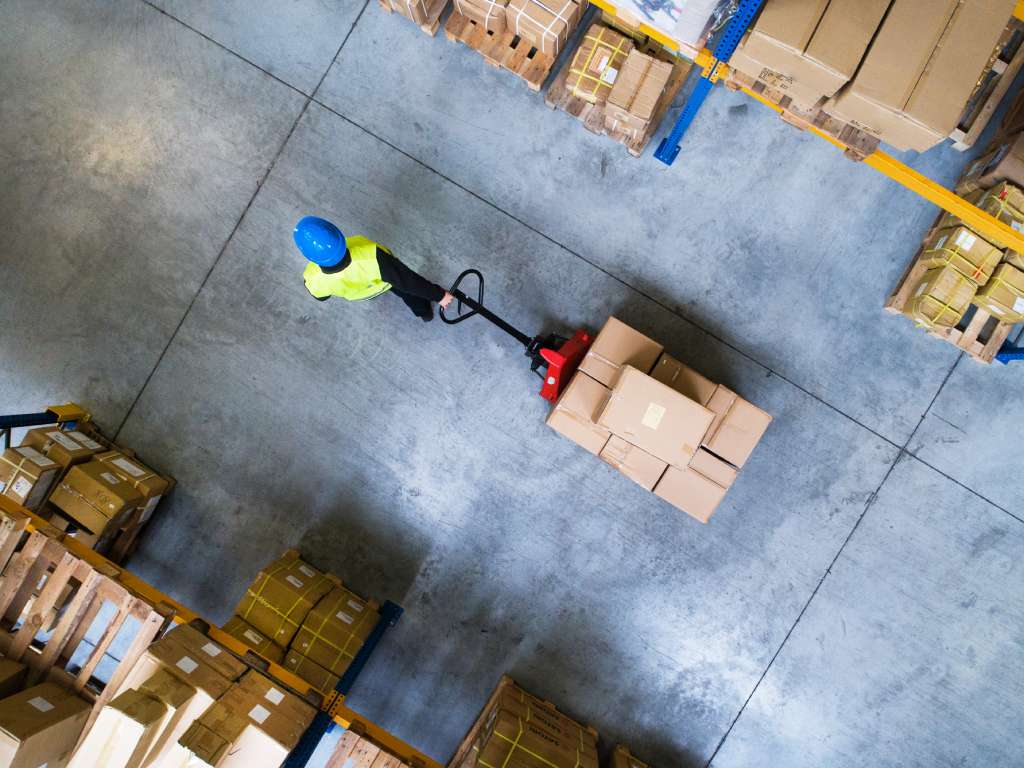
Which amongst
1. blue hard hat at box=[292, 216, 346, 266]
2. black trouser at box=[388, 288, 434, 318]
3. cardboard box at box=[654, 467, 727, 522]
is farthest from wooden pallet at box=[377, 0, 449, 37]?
cardboard box at box=[654, 467, 727, 522]

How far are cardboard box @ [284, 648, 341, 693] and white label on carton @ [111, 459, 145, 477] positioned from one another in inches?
73.9

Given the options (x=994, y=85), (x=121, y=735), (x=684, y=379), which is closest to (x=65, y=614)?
(x=121, y=735)

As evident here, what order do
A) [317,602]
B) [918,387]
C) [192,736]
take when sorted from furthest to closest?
[918,387] < [317,602] < [192,736]

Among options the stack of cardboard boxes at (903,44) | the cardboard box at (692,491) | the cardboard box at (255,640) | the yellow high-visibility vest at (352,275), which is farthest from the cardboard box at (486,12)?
the cardboard box at (255,640)

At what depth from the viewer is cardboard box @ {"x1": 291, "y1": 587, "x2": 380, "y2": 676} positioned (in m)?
4.30

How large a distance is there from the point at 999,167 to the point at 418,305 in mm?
4235

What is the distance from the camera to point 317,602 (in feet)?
14.8

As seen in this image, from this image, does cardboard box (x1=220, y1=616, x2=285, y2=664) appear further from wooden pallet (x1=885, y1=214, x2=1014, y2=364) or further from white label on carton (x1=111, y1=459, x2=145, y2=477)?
wooden pallet (x1=885, y1=214, x2=1014, y2=364)

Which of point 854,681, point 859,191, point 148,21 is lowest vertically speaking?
point 854,681

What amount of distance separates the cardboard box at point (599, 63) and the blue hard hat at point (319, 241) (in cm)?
216

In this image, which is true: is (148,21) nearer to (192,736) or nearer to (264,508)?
(264,508)

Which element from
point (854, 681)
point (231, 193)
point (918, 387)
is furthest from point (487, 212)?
point (854, 681)

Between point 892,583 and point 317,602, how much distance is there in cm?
446

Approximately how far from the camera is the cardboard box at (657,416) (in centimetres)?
395
